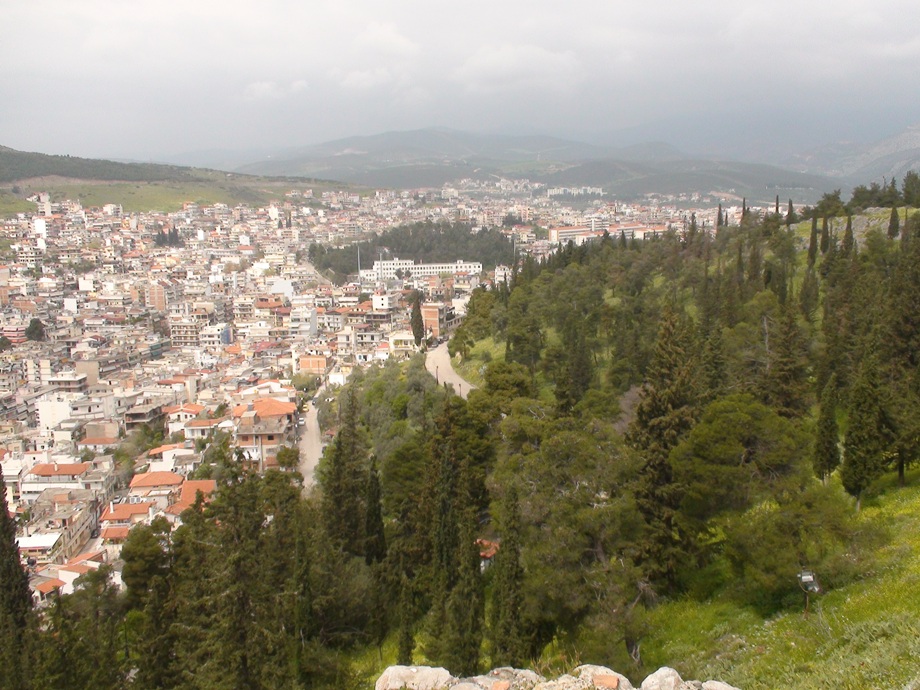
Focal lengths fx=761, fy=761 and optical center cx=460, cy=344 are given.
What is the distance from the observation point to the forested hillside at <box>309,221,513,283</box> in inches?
3307

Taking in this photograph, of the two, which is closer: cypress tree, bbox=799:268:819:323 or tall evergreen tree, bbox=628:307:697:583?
tall evergreen tree, bbox=628:307:697:583

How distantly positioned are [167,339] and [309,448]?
31.1 metres

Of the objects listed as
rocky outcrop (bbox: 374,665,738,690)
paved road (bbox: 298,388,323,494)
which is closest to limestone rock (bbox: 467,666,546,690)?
rocky outcrop (bbox: 374,665,738,690)

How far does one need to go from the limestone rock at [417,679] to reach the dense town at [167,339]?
1585cm

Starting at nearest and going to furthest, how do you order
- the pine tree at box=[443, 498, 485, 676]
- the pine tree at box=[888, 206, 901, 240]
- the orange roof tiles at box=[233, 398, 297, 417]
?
the pine tree at box=[443, 498, 485, 676], the orange roof tiles at box=[233, 398, 297, 417], the pine tree at box=[888, 206, 901, 240]

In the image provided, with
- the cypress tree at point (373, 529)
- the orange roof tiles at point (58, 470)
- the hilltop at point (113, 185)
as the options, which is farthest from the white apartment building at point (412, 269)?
the cypress tree at point (373, 529)

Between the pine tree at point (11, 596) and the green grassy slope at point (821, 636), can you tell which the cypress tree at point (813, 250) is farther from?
the pine tree at point (11, 596)

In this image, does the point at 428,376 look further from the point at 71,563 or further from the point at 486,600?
the point at 486,600

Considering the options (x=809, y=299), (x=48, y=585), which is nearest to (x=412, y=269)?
(x=809, y=299)

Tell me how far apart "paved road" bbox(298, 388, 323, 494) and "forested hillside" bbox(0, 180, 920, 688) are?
7.53m

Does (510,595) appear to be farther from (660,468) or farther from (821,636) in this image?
(821,636)

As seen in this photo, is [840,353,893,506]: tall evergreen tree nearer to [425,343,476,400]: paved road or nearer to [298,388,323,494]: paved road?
[425,343,476,400]: paved road

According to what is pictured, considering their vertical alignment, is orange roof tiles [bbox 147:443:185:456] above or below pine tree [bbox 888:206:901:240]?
below

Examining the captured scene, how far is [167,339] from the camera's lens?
183 ft
